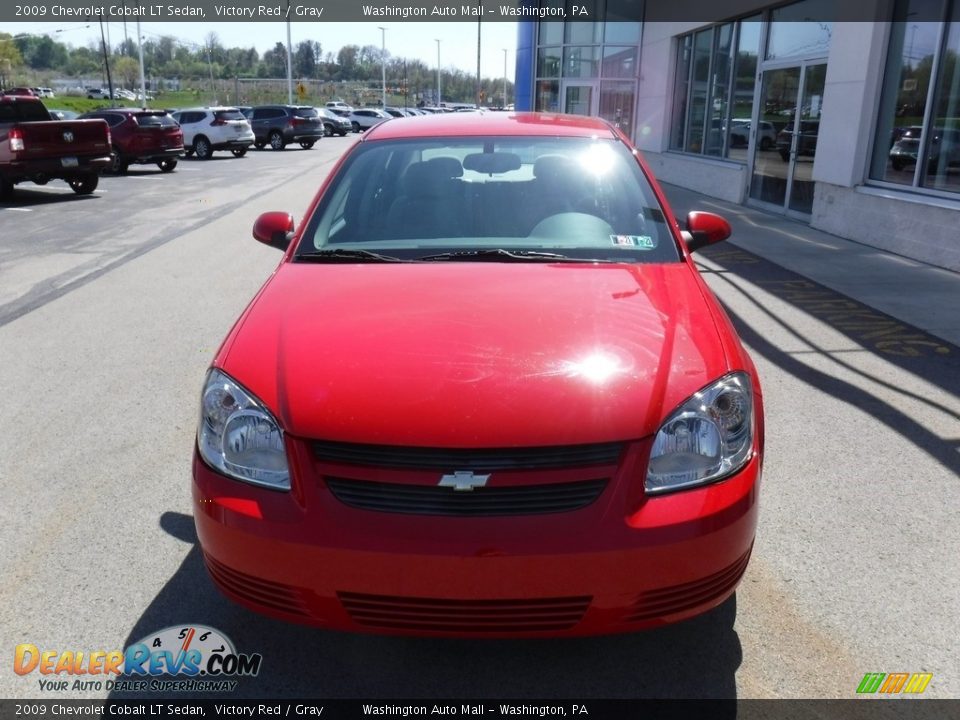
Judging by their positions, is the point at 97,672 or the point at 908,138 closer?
the point at 97,672

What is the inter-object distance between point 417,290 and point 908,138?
9.44 m

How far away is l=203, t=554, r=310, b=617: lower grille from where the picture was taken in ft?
7.50

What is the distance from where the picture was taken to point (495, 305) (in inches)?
111

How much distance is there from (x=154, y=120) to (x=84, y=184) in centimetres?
589

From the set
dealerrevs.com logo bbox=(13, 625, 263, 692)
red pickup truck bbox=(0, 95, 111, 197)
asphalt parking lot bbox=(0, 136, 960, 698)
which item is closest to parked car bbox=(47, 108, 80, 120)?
red pickup truck bbox=(0, 95, 111, 197)

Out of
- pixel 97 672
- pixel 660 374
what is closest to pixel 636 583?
pixel 660 374

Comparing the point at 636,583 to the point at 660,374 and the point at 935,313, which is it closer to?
the point at 660,374

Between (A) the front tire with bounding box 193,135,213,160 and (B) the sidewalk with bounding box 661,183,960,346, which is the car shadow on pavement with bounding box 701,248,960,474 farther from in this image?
(A) the front tire with bounding box 193,135,213,160

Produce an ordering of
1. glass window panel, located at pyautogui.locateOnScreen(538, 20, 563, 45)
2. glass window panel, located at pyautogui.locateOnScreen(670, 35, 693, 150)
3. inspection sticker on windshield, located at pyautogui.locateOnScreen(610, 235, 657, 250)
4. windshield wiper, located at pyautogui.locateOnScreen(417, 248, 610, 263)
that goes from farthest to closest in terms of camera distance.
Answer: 1. glass window panel, located at pyautogui.locateOnScreen(538, 20, 563, 45)
2. glass window panel, located at pyautogui.locateOnScreen(670, 35, 693, 150)
3. inspection sticker on windshield, located at pyautogui.locateOnScreen(610, 235, 657, 250)
4. windshield wiper, located at pyautogui.locateOnScreen(417, 248, 610, 263)

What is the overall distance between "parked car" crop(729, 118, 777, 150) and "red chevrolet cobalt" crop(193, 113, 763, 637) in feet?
42.0

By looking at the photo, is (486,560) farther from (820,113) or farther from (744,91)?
(744,91)

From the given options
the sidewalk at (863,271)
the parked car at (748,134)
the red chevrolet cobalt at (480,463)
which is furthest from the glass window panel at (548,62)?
the red chevrolet cobalt at (480,463)

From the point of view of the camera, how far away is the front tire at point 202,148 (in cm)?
2806

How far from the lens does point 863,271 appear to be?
9109 mm
